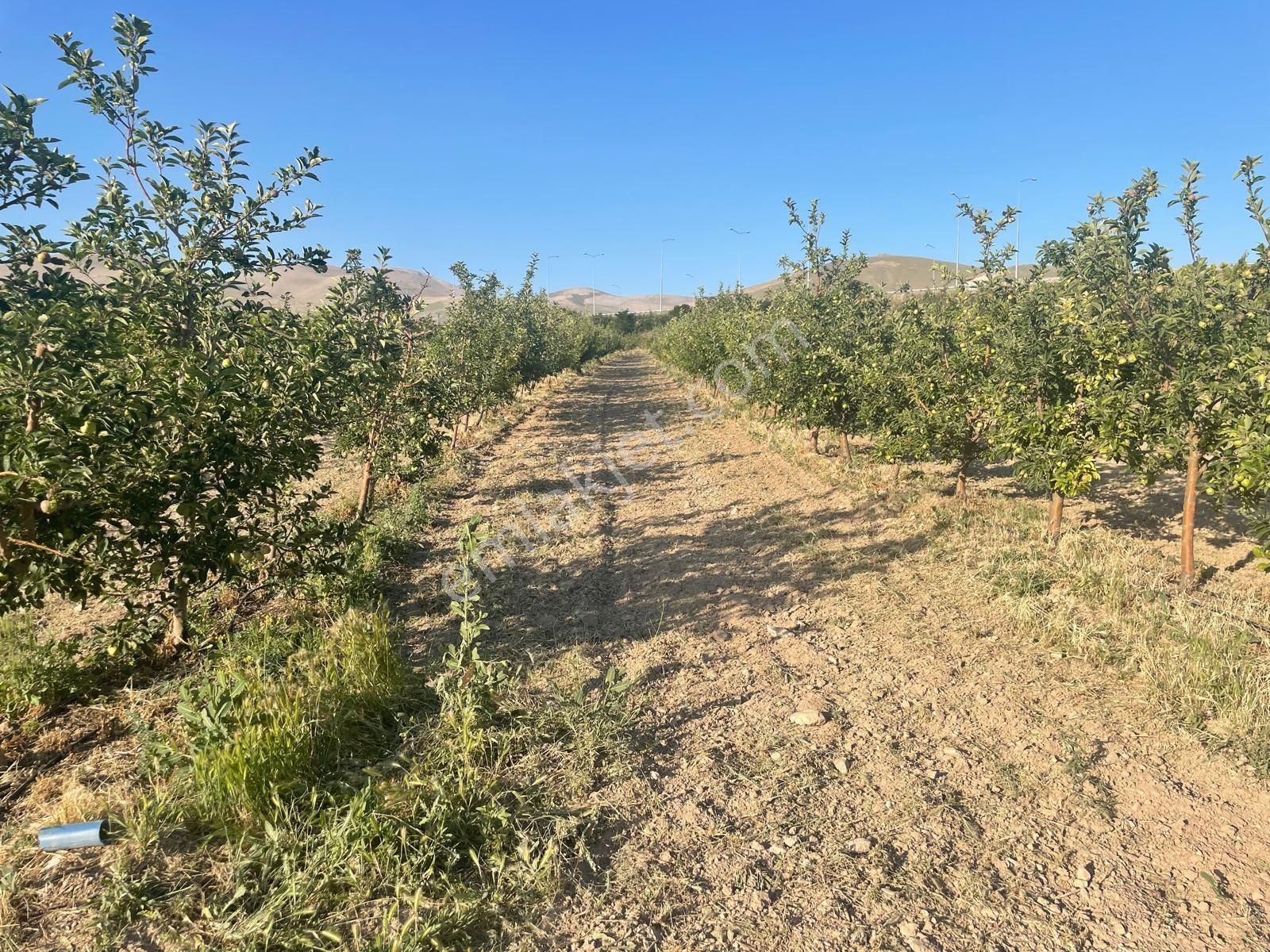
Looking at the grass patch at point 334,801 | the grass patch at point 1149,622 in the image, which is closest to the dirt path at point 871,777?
the grass patch at point 1149,622

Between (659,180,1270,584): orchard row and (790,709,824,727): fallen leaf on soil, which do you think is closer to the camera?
(790,709,824,727): fallen leaf on soil

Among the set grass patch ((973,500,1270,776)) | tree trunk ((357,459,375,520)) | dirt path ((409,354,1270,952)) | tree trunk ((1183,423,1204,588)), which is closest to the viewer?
dirt path ((409,354,1270,952))

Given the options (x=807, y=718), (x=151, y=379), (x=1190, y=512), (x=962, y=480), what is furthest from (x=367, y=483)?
(x=1190, y=512)

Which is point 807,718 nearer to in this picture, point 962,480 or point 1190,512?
point 1190,512

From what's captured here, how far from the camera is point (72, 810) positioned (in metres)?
2.92

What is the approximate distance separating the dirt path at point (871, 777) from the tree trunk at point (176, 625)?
5.41 feet

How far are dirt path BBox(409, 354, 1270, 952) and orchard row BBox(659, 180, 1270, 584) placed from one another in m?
1.60

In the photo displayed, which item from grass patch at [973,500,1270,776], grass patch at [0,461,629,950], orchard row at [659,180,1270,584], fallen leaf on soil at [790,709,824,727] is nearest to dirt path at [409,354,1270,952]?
fallen leaf on soil at [790,709,824,727]

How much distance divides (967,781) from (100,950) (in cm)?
388

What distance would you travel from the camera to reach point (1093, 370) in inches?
251

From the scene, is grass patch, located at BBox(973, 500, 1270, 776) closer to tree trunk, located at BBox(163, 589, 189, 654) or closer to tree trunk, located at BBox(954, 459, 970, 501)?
tree trunk, located at BBox(954, 459, 970, 501)

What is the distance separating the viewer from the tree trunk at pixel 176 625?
4.30 metres

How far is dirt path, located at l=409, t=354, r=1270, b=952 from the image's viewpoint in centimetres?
266

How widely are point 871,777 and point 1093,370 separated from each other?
503 centimetres
